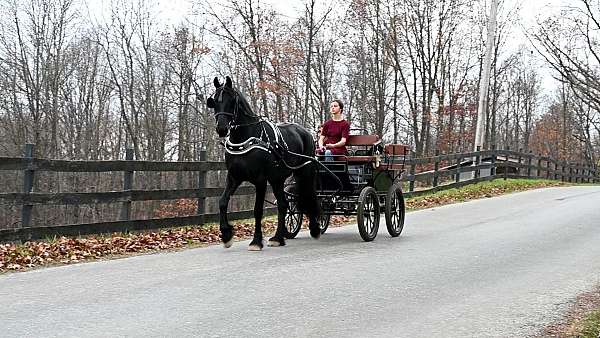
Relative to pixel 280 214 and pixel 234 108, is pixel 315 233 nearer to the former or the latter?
Answer: pixel 280 214

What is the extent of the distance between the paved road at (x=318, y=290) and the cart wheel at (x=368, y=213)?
0.94 ft

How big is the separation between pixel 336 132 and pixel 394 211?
1.75 metres

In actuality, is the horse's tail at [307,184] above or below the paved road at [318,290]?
above

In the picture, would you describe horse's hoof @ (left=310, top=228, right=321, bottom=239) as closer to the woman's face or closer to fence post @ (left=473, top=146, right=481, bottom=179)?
the woman's face

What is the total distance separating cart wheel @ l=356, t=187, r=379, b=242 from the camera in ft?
34.5

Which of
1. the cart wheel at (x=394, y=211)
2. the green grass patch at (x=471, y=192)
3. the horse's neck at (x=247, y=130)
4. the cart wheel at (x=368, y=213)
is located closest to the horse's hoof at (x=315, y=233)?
the cart wheel at (x=368, y=213)

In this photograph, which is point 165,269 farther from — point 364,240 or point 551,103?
point 551,103

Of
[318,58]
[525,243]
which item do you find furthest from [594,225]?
[318,58]

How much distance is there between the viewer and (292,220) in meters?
11.4

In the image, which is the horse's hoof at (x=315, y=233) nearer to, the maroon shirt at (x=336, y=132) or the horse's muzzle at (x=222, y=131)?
the maroon shirt at (x=336, y=132)

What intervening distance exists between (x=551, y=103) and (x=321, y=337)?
233ft

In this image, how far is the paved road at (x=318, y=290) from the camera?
18.2 feet

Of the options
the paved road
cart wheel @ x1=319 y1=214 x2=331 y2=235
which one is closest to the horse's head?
the paved road

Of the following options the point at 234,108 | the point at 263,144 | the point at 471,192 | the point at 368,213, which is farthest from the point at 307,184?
the point at 471,192
